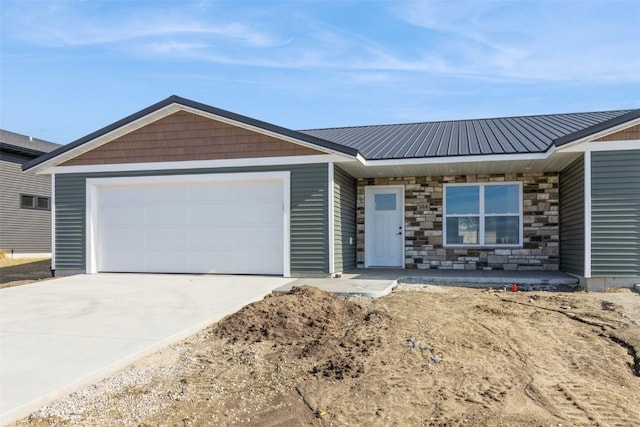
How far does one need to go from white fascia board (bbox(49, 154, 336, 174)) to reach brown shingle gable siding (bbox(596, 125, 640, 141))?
17.4 ft

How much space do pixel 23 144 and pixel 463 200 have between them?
58.1ft

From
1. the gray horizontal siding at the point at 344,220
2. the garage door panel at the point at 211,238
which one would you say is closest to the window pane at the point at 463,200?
the gray horizontal siding at the point at 344,220

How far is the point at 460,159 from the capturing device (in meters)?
9.77

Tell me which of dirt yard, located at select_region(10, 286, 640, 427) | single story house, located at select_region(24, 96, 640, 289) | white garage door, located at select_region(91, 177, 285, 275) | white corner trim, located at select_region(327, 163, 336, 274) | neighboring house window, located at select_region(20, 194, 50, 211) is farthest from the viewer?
neighboring house window, located at select_region(20, 194, 50, 211)

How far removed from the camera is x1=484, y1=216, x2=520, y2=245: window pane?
11.5 m

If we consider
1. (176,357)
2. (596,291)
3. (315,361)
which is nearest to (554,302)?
(596,291)

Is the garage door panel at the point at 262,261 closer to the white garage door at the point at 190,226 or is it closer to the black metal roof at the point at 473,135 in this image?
the white garage door at the point at 190,226

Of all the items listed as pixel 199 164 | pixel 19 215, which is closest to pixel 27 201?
pixel 19 215

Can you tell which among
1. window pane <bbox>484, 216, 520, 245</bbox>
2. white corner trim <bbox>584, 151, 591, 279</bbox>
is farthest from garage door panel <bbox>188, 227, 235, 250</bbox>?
white corner trim <bbox>584, 151, 591, 279</bbox>

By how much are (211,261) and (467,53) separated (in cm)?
809

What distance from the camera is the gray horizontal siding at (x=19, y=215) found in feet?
57.4

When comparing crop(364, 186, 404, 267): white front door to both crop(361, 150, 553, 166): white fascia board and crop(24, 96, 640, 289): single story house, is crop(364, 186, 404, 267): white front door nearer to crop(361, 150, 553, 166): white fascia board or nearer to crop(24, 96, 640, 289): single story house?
crop(24, 96, 640, 289): single story house

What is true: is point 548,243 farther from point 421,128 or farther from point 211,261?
point 211,261

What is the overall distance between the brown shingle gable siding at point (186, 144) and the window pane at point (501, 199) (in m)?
4.72
